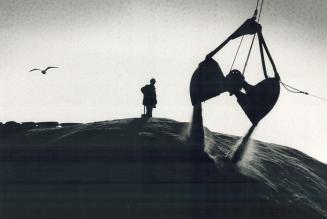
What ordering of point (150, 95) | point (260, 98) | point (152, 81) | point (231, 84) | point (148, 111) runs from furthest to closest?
point (148, 111)
point (152, 81)
point (150, 95)
point (260, 98)
point (231, 84)

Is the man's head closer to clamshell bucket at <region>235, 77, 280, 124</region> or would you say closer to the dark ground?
the dark ground

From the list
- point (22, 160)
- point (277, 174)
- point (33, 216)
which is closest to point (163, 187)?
point (33, 216)

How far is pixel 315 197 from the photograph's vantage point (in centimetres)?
2517

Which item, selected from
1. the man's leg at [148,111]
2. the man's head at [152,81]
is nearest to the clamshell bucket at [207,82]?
the man's head at [152,81]

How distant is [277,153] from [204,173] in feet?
38.4

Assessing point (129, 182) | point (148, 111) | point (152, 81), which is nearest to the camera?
Result: point (129, 182)

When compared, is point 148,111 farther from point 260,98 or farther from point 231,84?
point 260,98

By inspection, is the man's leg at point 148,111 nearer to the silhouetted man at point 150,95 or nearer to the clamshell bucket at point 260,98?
the silhouetted man at point 150,95

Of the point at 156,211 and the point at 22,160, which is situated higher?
the point at 22,160

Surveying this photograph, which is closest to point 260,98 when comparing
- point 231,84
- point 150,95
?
point 231,84

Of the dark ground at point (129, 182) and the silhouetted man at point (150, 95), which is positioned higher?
the silhouetted man at point (150, 95)

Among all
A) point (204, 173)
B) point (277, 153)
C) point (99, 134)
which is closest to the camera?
point (204, 173)

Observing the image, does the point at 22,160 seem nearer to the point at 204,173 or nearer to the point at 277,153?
the point at 204,173

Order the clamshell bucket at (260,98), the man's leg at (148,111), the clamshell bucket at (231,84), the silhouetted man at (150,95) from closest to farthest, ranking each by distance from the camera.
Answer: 1. the clamshell bucket at (231,84)
2. the clamshell bucket at (260,98)
3. the silhouetted man at (150,95)
4. the man's leg at (148,111)
